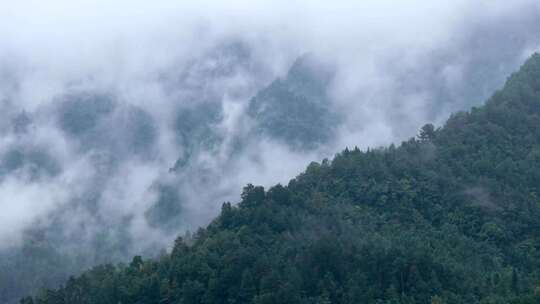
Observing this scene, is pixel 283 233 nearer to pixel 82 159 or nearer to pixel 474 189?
pixel 474 189

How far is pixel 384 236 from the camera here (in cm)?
5894

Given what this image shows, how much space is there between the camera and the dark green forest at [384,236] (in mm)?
52844

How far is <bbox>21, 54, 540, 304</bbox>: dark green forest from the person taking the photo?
173 feet

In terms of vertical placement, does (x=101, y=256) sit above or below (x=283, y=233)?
above

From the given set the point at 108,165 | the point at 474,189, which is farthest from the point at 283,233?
the point at 108,165

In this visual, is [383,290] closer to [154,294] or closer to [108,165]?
[154,294]

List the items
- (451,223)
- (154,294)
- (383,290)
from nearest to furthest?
(383,290), (154,294), (451,223)

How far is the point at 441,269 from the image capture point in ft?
175

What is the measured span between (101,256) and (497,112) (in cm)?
4259

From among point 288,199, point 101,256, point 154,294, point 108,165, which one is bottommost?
point 154,294

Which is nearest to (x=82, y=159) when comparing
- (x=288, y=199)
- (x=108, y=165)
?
(x=108, y=165)

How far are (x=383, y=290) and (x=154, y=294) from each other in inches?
514

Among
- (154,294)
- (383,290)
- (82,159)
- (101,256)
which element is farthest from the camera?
(82,159)

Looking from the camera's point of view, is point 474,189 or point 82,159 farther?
point 82,159
